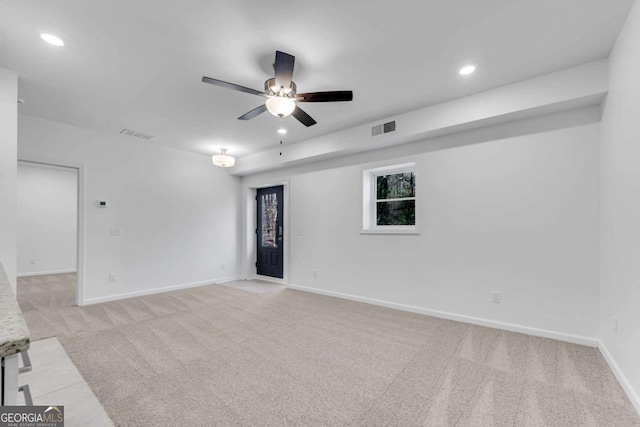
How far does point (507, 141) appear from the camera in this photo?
337 centimetres

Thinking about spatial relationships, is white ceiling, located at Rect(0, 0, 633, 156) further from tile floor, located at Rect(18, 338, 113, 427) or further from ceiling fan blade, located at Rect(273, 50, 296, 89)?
tile floor, located at Rect(18, 338, 113, 427)

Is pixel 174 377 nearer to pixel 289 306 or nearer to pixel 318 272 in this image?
pixel 289 306

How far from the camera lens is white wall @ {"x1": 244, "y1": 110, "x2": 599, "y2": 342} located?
296 cm

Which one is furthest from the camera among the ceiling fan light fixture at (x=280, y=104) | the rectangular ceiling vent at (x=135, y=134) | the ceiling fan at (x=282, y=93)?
the rectangular ceiling vent at (x=135, y=134)

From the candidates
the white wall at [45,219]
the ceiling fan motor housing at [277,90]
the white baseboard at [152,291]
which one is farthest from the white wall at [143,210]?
the ceiling fan motor housing at [277,90]

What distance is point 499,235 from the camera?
3391 mm

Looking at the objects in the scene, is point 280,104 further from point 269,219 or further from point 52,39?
point 269,219

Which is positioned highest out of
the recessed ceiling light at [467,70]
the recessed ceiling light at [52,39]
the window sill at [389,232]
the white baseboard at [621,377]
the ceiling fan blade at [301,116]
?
the recessed ceiling light at [52,39]

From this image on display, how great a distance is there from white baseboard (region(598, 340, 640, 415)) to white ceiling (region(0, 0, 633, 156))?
2.71m

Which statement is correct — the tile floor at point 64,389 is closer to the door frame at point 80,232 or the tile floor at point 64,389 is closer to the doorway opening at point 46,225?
the door frame at point 80,232

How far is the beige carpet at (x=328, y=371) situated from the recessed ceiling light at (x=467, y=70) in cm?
279

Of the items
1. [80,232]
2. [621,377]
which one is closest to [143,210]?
[80,232]

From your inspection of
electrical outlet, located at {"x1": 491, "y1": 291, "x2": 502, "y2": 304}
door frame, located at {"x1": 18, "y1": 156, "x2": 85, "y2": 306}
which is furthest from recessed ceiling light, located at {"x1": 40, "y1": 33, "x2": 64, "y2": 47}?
electrical outlet, located at {"x1": 491, "y1": 291, "x2": 502, "y2": 304}

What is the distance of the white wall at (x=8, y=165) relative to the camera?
280cm
